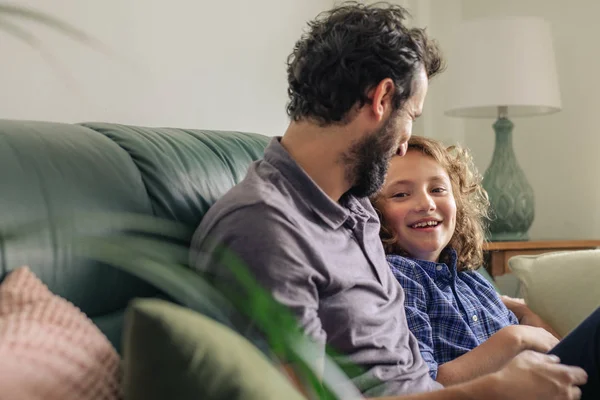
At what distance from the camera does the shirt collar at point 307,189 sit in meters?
1.15

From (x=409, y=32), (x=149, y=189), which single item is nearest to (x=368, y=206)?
(x=409, y=32)

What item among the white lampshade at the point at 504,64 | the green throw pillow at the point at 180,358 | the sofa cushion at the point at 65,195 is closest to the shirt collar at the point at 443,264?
the sofa cushion at the point at 65,195

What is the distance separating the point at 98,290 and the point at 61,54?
26.8 inches

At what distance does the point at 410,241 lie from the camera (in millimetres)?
1536

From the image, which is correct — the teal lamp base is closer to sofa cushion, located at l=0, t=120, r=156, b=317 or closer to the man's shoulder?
the man's shoulder

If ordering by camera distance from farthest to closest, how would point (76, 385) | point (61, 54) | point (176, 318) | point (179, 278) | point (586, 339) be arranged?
point (61, 54) → point (586, 339) → point (76, 385) → point (176, 318) → point (179, 278)

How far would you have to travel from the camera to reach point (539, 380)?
3.34 feet

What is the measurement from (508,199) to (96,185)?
1.87 meters

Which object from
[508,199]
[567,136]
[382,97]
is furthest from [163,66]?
[567,136]

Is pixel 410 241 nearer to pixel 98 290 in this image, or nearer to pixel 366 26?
pixel 366 26

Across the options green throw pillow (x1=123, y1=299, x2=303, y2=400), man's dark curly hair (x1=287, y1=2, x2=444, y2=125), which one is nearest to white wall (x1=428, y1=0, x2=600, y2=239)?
man's dark curly hair (x1=287, y1=2, x2=444, y2=125)

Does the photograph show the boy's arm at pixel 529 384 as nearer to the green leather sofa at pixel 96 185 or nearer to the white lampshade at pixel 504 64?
the green leather sofa at pixel 96 185

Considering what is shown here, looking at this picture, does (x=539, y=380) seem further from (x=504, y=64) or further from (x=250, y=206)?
(x=504, y=64)

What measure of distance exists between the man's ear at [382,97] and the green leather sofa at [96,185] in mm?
303
